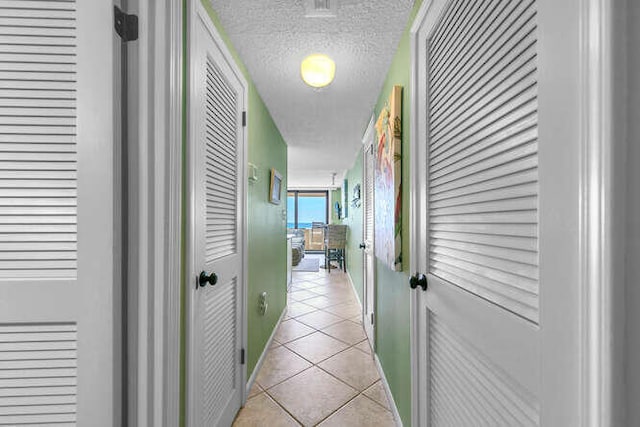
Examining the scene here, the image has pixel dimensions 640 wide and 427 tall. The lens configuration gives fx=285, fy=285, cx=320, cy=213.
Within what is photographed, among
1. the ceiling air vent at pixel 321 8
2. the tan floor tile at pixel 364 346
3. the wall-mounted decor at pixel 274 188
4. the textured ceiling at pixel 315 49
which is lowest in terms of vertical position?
the tan floor tile at pixel 364 346

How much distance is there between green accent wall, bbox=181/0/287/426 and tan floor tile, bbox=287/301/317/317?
0.35 m

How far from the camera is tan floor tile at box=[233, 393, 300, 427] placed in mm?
1667

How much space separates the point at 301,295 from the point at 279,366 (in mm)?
2147

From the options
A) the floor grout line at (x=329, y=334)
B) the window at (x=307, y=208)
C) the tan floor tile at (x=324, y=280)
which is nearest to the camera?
the floor grout line at (x=329, y=334)

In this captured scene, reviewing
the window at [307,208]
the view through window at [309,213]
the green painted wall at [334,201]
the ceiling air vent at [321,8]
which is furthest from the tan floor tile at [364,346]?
the window at [307,208]

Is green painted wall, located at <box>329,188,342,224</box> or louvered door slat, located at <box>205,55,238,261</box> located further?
green painted wall, located at <box>329,188,342,224</box>

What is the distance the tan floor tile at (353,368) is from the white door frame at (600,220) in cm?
188

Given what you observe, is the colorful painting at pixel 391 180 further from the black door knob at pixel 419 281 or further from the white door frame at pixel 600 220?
the white door frame at pixel 600 220

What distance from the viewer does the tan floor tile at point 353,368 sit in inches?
82.4

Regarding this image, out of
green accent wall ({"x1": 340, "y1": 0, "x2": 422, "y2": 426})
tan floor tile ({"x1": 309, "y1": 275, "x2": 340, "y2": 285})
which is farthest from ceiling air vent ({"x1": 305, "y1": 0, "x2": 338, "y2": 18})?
tan floor tile ({"x1": 309, "y1": 275, "x2": 340, "y2": 285})

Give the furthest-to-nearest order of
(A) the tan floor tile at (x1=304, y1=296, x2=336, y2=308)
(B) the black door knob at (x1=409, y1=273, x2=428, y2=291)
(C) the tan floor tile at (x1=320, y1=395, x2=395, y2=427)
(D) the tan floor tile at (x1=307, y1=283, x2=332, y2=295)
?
1. (D) the tan floor tile at (x1=307, y1=283, x2=332, y2=295)
2. (A) the tan floor tile at (x1=304, y1=296, x2=336, y2=308)
3. (C) the tan floor tile at (x1=320, y1=395, x2=395, y2=427)
4. (B) the black door knob at (x1=409, y1=273, x2=428, y2=291)

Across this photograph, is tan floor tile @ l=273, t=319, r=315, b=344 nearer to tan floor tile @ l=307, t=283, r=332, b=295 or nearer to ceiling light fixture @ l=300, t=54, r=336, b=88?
tan floor tile @ l=307, t=283, r=332, b=295

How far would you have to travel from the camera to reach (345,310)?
3.72 m

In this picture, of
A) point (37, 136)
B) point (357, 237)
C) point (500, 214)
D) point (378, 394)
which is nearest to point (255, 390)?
point (378, 394)
